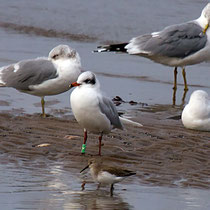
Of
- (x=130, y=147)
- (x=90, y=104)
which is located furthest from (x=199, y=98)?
(x=90, y=104)

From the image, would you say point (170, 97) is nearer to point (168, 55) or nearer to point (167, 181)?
point (168, 55)

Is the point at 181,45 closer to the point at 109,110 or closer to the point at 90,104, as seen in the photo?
the point at 109,110

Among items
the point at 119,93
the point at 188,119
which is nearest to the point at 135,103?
the point at 119,93

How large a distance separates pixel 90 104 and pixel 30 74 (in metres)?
2.46

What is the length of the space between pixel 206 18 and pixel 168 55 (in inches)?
39.2

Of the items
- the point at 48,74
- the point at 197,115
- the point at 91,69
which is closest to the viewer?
the point at 197,115

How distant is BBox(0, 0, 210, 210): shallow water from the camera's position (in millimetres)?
5505

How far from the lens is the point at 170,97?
10.8 meters

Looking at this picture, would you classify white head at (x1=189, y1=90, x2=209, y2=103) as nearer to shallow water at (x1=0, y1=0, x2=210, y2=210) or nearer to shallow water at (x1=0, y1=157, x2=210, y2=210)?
shallow water at (x1=0, y1=0, x2=210, y2=210)

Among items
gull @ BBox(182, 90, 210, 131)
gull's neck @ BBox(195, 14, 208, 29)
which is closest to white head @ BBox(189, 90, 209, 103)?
gull @ BBox(182, 90, 210, 131)

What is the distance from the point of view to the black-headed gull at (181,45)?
11.8m

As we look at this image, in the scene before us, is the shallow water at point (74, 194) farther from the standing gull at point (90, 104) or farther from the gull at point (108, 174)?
the standing gull at point (90, 104)

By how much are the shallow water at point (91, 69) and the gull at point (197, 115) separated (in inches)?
47.2

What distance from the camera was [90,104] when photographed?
688 centimetres
